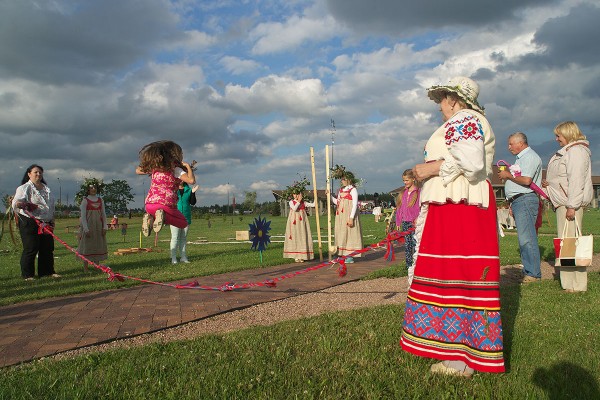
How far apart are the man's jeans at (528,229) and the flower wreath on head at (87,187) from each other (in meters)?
8.37

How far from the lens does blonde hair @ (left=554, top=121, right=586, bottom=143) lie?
623 centimetres

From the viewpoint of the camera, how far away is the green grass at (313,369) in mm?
3152

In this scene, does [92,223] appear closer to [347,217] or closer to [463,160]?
[347,217]

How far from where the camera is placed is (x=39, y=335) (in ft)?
15.8

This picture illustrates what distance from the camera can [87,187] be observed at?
1035 centimetres

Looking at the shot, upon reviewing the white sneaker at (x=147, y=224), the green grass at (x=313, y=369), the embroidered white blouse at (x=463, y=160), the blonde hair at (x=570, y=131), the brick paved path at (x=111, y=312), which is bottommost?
the green grass at (x=313, y=369)

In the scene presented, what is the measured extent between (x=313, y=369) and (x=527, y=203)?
4.99m

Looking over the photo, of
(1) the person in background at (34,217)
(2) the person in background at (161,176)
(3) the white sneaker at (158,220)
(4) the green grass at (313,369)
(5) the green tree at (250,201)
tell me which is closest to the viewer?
(4) the green grass at (313,369)

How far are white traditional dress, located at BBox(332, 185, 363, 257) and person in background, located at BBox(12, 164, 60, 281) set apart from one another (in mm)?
5928

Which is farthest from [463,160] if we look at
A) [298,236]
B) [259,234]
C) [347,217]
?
[298,236]

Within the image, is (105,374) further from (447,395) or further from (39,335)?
(447,395)

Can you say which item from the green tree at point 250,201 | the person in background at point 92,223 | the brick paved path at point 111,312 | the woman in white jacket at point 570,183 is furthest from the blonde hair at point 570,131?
the green tree at point 250,201

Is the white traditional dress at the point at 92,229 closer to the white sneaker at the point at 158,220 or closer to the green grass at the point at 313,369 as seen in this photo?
the white sneaker at the point at 158,220

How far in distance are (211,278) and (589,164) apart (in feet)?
20.2
